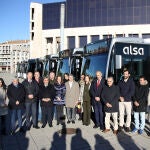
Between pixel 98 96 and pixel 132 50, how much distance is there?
2.23 m

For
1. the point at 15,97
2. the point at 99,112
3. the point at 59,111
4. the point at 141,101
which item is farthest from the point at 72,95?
the point at 141,101

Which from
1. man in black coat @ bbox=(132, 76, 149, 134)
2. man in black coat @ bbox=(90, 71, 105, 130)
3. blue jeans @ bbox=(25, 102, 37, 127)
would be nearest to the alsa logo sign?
man in black coat @ bbox=(90, 71, 105, 130)

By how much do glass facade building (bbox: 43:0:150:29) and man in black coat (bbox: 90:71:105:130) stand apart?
57563 mm

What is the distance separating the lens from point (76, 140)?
25.6 feet

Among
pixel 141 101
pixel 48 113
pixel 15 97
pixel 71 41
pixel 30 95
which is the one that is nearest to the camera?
pixel 141 101

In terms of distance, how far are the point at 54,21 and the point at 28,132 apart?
65.0 metres

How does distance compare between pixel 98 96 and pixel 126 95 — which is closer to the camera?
pixel 126 95

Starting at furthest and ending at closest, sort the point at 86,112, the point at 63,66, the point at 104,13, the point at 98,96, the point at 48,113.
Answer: the point at 104,13, the point at 63,66, the point at 86,112, the point at 48,113, the point at 98,96

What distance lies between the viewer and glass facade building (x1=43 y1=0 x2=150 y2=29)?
64.5 metres

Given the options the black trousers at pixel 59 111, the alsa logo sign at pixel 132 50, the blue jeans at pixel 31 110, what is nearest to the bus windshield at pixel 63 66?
the alsa logo sign at pixel 132 50

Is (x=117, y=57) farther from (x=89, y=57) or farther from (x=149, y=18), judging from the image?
(x=149, y=18)

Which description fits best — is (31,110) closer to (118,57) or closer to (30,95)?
(30,95)

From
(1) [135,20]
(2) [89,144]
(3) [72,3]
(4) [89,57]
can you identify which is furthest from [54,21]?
(2) [89,144]

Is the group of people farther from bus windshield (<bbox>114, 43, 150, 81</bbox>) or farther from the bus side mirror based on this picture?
bus windshield (<bbox>114, 43, 150, 81</bbox>)
